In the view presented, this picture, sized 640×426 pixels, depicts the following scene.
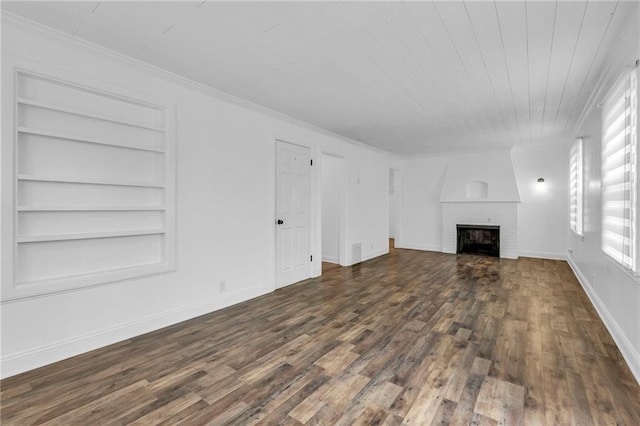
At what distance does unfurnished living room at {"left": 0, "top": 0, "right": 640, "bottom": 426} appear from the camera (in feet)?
6.48

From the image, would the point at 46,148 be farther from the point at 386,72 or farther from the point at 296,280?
the point at 296,280

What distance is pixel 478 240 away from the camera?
23.5 feet

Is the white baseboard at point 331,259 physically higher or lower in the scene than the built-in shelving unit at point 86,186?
lower

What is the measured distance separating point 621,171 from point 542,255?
204 inches

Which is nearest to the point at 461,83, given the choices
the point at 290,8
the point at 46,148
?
the point at 290,8

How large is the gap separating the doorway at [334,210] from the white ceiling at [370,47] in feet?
6.54

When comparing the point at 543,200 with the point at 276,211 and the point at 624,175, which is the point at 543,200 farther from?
the point at 276,211

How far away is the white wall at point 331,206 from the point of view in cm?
604

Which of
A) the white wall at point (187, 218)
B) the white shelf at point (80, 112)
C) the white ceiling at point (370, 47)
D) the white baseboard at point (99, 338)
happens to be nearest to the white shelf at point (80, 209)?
the white wall at point (187, 218)

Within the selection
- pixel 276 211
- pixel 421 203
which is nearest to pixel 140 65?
pixel 276 211

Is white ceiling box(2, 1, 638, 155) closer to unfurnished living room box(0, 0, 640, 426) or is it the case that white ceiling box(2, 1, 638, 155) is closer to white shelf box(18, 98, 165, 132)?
unfurnished living room box(0, 0, 640, 426)

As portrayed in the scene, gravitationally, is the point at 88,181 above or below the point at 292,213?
above

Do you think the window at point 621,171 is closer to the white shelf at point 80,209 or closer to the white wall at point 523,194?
the white shelf at point 80,209

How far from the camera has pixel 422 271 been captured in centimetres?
548
